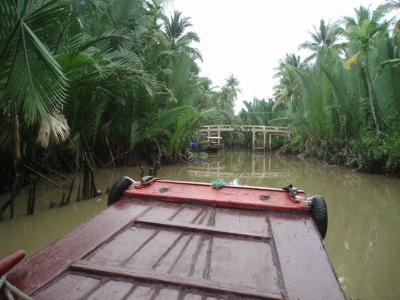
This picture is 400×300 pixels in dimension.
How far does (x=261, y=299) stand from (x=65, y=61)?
3611 mm

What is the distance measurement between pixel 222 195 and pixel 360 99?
10.8 meters

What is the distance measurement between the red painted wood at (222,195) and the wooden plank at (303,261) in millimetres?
190

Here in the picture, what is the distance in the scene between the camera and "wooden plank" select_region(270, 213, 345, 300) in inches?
56.6

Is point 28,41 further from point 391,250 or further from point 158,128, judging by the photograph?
point 158,128

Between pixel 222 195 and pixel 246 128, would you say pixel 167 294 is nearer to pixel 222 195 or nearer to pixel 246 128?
pixel 222 195

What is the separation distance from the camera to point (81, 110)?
5.88 meters

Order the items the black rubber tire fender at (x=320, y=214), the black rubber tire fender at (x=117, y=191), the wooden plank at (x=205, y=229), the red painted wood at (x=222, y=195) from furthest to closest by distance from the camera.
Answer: the black rubber tire fender at (x=117, y=191) → the red painted wood at (x=222, y=195) → the black rubber tire fender at (x=320, y=214) → the wooden plank at (x=205, y=229)

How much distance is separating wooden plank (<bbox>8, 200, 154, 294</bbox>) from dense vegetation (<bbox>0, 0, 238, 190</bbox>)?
917 mm

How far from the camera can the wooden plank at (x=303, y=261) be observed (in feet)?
4.72

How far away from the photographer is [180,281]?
1463mm

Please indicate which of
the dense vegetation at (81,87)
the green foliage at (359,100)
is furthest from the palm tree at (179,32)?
the green foliage at (359,100)

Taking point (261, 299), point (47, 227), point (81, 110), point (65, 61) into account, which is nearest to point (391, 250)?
point (261, 299)

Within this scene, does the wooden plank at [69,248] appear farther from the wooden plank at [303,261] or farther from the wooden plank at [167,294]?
the wooden plank at [303,261]

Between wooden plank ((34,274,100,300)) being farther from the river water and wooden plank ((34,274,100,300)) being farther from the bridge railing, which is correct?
the bridge railing
